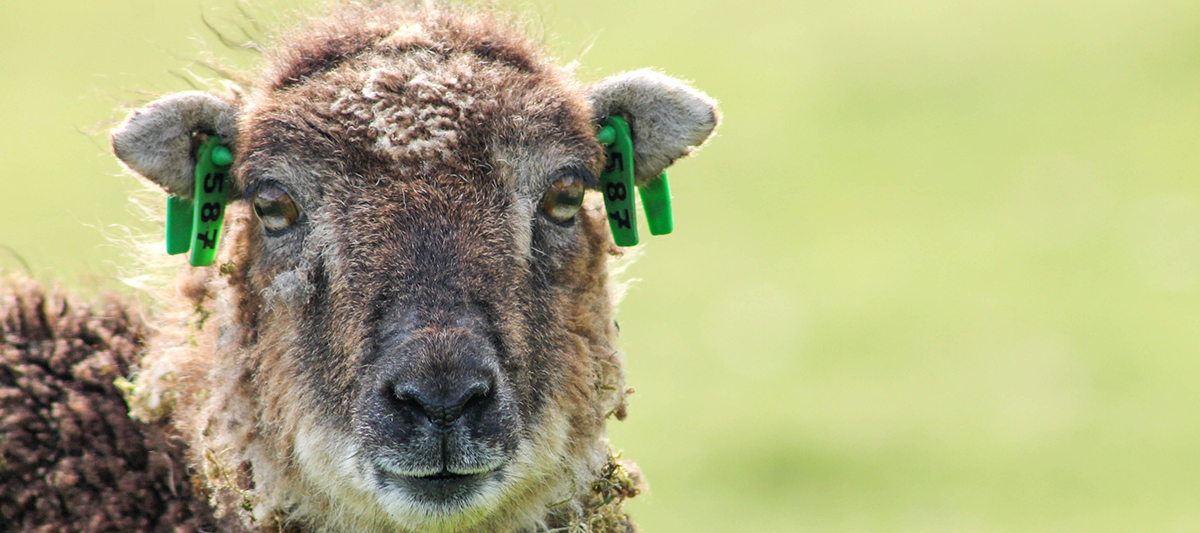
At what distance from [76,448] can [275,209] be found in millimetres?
1579

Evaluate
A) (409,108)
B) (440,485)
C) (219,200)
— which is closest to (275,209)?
(219,200)

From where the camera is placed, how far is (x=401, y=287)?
5.15m

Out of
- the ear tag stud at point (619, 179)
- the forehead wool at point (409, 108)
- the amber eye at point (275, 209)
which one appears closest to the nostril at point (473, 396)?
the forehead wool at point (409, 108)

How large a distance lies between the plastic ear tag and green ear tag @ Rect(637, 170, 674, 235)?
2.04m

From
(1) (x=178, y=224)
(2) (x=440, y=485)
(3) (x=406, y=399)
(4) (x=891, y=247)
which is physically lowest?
(2) (x=440, y=485)

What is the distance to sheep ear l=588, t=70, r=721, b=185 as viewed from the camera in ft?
19.9

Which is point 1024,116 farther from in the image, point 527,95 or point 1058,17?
point 527,95

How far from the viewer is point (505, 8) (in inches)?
274

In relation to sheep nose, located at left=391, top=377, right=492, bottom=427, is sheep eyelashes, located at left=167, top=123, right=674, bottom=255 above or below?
above

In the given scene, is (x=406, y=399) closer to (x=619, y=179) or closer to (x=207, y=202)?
(x=207, y=202)

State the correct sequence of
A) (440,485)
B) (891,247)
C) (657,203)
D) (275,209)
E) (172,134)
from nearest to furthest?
1. (440,485)
2. (275,209)
3. (172,134)
4. (657,203)
5. (891,247)

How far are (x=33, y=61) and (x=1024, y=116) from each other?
27.5m

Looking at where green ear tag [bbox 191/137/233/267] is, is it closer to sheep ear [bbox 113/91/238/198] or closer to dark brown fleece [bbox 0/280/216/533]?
sheep ear [bbox 113/91/238/198]

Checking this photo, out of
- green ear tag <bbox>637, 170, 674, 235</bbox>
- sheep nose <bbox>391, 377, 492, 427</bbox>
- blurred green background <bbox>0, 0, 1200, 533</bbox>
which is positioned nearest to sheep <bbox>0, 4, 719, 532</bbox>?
sheep nose <bbox>391, 377, 492, 427</bbox>
